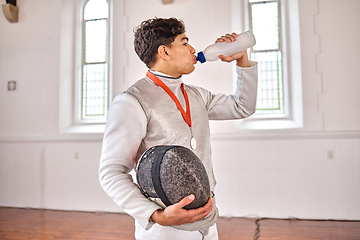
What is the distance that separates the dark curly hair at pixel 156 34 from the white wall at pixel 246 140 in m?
3.02

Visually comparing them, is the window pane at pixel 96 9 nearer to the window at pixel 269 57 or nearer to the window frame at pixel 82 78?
the window frame at pixel 82 78

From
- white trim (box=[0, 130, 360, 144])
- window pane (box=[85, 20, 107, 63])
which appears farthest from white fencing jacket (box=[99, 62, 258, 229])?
window pane (box=[85, 20, 107, 63])

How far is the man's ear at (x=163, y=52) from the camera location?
0.99m

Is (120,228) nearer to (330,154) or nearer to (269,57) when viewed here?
(330,154)

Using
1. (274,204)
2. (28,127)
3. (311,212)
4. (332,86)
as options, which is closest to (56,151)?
(28,127)

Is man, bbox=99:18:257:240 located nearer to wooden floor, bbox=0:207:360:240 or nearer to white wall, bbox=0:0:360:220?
wooden floor, bbox=0:207:360:240

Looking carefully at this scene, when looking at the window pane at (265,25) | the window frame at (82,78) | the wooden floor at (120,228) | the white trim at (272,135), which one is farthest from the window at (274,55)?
the window frame at (82,78)

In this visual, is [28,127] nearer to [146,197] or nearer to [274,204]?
[274,204]

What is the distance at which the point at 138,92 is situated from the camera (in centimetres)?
93

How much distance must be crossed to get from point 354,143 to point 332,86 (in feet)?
2.41

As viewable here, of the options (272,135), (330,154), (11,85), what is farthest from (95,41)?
(330,154)

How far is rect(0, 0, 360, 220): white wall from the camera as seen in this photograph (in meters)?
3.68

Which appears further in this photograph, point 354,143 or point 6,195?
point 6,195

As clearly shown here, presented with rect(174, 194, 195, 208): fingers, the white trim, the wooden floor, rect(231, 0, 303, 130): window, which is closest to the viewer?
rect(174, 194, 195, 208): fingers
